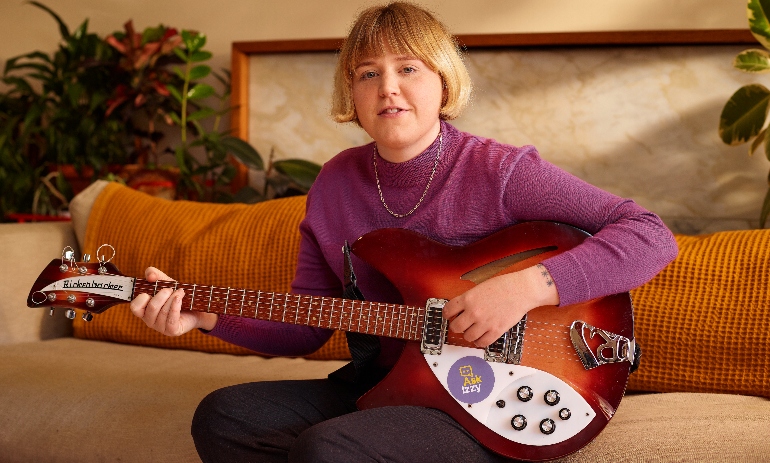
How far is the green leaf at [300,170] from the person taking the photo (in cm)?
232

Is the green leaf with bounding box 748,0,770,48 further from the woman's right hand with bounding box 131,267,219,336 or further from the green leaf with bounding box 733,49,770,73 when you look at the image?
the woman's right hand with bounding box 131,267,219,336

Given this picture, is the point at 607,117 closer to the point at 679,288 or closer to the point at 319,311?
the point at 679,288

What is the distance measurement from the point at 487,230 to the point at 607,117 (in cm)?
95

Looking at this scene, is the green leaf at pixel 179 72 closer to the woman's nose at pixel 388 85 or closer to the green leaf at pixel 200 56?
the green leaf at pixel 200 56

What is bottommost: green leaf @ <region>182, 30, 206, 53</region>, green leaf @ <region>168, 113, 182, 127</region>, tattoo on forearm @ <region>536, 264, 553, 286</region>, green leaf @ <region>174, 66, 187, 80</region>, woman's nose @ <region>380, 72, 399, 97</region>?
tattoo on forearm @ <region>536, 264, 553, 286</region>

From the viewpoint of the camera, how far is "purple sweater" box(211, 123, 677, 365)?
49.2 inches

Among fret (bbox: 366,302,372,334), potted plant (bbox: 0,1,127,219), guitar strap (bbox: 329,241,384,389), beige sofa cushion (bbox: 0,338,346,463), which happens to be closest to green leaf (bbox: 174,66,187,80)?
potted plant (bbox: 0,1,127,219)

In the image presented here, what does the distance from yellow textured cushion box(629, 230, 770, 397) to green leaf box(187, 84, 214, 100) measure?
1.49 metres

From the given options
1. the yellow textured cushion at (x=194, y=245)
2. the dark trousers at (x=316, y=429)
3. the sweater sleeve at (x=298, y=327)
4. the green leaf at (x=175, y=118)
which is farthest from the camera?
the green leaf at (x=175, y=118)

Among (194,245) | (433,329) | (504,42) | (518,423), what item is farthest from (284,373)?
(504,42)

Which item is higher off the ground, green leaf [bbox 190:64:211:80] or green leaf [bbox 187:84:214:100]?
green leaf [bbox 190:64:211:80]

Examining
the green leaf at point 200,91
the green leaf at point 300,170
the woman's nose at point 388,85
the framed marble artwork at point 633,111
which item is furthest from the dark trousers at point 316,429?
the green leaf at point 200,91

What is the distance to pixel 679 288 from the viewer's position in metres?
1.68

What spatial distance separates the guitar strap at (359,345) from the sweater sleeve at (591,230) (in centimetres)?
29
